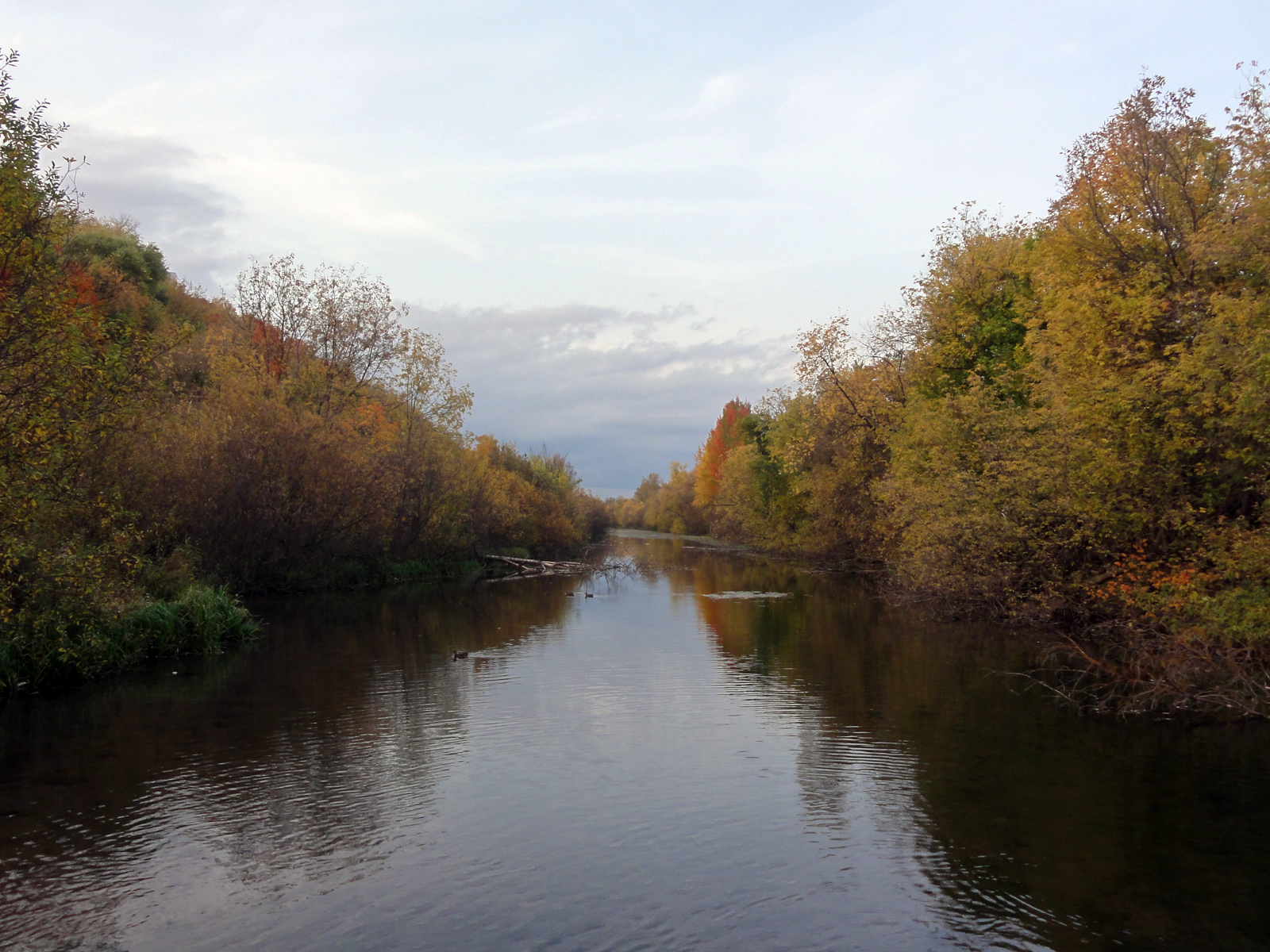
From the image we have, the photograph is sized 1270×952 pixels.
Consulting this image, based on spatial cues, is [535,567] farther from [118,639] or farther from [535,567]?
[118,639]

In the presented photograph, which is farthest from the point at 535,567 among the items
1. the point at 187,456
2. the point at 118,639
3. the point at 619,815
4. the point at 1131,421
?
the point at 619,815

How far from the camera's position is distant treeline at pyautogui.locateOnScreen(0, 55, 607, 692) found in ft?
42.7

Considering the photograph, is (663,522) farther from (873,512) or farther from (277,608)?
(277,608)

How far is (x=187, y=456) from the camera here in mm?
25422

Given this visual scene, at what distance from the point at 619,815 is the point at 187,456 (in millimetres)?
21053

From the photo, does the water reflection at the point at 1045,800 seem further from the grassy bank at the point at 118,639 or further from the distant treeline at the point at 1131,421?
the grassy bank at the point at 118,639

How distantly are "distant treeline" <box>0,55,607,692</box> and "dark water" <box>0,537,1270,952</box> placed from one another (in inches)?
91.9

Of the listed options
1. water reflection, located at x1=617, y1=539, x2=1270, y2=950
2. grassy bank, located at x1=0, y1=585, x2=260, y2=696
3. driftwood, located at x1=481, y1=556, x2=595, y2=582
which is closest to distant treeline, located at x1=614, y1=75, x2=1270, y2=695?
water reflection, located at x1=617, y1=539, x2=1270, y2=950

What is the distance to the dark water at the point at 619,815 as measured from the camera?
715 centimetres

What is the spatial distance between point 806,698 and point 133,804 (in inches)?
413

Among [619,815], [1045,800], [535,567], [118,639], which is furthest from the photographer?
[535,567]

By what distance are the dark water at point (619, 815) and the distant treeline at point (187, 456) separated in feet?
7.66

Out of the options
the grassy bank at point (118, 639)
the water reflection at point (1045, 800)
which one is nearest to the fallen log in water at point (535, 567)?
the grassy bank at point (118, 639)

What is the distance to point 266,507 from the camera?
28.0m
